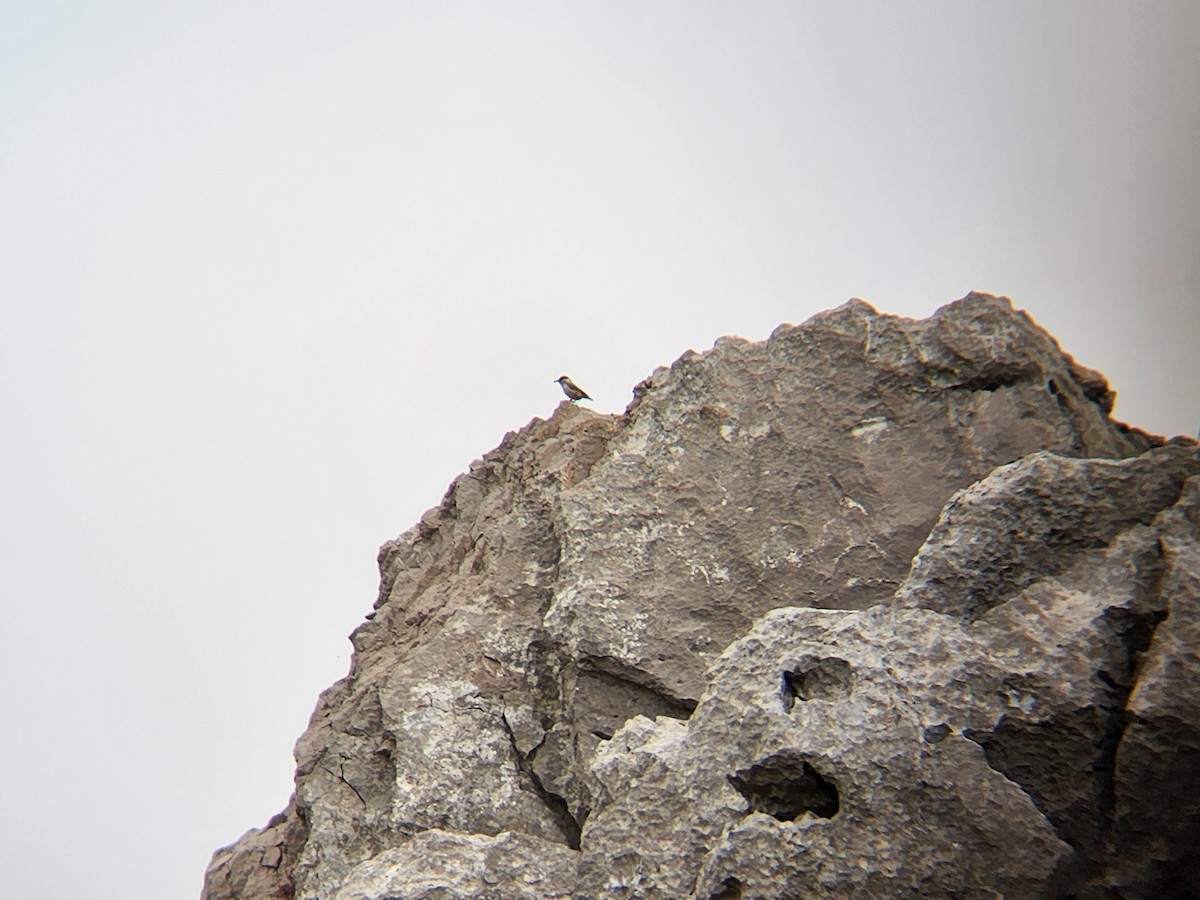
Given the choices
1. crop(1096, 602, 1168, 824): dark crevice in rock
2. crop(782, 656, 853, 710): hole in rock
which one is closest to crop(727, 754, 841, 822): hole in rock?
crop(782, 656, 853, 710): hole in rock

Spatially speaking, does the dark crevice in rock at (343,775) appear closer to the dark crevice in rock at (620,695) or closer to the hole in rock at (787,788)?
the dark crevice in rock at (620,695)

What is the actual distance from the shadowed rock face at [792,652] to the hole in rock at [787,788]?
20 millimetres

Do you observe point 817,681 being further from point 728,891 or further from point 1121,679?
point 1121,679

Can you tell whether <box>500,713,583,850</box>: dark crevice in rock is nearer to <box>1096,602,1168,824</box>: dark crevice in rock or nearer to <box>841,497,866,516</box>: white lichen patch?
<box>841,497,866,516</box>: white lichen patch

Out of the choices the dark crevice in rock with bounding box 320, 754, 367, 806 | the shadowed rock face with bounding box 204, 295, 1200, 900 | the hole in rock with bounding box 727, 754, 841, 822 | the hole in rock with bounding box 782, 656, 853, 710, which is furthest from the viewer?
the dark crevice in rock with bounding box 320, 754, 367, 806

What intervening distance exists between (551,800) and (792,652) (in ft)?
10.1

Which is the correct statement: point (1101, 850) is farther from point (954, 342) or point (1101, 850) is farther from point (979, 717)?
point (954, 342)

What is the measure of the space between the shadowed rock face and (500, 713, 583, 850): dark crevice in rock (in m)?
0.03

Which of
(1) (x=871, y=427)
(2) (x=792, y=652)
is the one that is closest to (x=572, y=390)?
(1) (x=871, y=427)

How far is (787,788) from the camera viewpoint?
7164mm

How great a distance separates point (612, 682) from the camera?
9.69 meters

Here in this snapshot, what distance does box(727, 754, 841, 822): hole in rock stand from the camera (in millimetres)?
7066

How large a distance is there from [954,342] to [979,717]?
4.64 m

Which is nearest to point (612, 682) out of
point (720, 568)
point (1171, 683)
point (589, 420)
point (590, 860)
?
point (720, 568)
